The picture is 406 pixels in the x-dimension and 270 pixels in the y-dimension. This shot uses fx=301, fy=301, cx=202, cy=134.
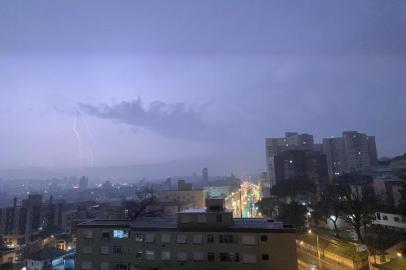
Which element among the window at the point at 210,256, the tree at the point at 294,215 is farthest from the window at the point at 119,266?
the tree at the point at 294,215

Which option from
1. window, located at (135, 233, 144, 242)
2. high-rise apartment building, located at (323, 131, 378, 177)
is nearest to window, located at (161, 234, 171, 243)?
window, located at (135, 233, 144, 242)

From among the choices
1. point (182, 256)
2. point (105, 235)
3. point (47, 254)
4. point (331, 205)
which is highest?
point (331, 205)

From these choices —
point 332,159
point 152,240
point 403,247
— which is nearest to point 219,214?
point 152,240

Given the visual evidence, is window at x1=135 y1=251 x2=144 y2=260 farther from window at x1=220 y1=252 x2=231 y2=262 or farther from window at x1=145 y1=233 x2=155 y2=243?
window at x1=220 y1=252 x2=231 y2=262

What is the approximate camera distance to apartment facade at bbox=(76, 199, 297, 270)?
2864 cm

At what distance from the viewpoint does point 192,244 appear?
30.5m

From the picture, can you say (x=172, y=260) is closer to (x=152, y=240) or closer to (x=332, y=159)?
(x=152, y=240)

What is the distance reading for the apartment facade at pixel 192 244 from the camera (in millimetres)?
28641

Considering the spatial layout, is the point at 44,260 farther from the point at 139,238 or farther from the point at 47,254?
the point at 139,238

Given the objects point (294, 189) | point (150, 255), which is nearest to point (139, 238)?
point (150, 255)

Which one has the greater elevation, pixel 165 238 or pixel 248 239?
pixel 248 239

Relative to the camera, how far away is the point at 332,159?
457 ft

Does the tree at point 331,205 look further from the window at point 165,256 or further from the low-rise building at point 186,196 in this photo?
the low-rise building at point 186,196

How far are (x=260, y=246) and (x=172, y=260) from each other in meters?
9.10
